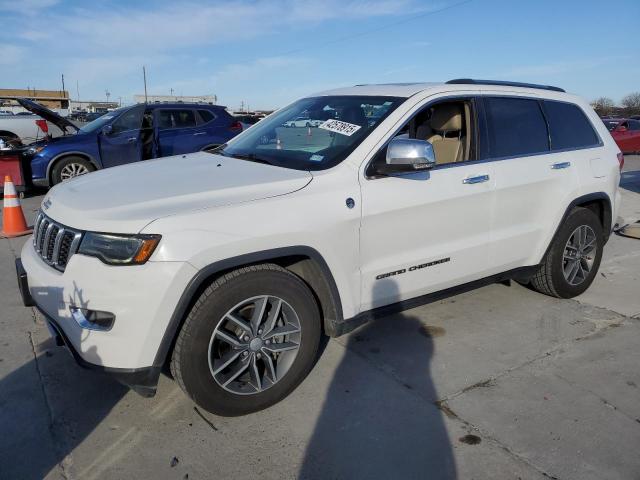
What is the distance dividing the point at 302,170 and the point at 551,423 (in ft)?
6.53

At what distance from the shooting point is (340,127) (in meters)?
3.41

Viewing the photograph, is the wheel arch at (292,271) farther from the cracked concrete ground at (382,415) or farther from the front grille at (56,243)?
the front grille at (56,243)

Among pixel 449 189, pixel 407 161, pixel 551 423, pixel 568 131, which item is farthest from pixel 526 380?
pixel 568 131

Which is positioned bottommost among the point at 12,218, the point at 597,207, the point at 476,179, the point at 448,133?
the point at 12,218

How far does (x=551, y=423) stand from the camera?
2812 mm

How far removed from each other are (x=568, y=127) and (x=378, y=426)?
121 inches

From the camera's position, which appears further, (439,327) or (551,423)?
(439,327)

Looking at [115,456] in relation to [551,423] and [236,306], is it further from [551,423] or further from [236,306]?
[551,423]

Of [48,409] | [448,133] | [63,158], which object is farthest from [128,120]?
[48,409]

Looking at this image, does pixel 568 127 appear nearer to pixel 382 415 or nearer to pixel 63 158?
pixel 382 415

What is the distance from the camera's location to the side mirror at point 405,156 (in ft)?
9.70

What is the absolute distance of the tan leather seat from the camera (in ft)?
12.6

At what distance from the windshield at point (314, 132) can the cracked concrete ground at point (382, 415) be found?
1386mm

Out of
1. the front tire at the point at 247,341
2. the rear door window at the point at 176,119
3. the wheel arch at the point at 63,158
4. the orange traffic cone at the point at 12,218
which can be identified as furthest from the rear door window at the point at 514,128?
the wheel arch at the point at 63,158
